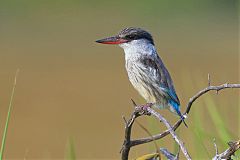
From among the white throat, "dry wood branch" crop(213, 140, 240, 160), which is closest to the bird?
the white throat

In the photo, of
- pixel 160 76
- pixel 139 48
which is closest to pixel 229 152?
pixel 160 76

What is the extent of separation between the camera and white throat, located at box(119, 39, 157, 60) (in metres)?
5.12

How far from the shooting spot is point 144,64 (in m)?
5.18

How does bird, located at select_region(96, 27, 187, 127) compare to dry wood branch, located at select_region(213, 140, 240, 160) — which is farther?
bird, located at select_region(96, 27, 187, 127)

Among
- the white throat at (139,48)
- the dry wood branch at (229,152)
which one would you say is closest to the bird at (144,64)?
the white throat at (139,48)

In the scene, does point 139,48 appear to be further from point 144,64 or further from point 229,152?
point 229,152

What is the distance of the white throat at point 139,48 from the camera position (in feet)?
16.8

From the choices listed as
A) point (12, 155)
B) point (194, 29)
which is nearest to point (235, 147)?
point (12, 155)

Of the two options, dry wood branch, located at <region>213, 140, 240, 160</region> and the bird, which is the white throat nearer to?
the bird

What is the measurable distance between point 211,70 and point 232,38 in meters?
5.84

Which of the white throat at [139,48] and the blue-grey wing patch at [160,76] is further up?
the white throat at [139,48]

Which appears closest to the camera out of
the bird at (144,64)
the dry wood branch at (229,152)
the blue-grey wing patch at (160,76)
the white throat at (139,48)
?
the dry wood branch at (229,152)

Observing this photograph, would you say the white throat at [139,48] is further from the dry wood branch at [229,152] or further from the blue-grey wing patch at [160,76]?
the dry wood branch at [229,152]

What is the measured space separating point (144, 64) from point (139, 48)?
11cm
